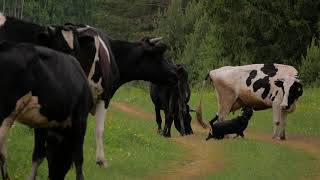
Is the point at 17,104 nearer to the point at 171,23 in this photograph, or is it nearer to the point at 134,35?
the point at 171,23

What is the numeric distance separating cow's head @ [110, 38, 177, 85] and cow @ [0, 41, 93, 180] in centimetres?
495

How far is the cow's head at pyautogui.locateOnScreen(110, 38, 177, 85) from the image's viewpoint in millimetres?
12867

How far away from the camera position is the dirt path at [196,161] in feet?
43.1

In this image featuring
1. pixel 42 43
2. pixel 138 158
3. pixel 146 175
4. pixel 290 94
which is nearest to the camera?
pixel 42 43

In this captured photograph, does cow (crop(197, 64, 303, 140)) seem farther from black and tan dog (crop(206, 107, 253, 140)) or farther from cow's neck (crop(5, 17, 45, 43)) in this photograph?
cow's neck (crop(5, 17, 45, 43))

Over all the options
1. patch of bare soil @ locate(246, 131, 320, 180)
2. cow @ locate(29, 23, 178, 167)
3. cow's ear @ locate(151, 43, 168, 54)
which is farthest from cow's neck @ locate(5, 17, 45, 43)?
patch of bare soil @ locate(246, 131, 320, 180)

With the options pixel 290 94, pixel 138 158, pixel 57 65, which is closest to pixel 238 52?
pixel 290 94

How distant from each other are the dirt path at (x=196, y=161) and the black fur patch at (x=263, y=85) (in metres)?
2.90

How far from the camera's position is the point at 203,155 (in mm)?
16391

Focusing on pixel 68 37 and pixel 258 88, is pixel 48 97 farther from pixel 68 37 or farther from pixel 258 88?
pixel 258 88

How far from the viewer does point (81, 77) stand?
757cm

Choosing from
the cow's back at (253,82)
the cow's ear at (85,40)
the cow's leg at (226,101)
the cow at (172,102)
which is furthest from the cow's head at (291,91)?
the cow's ear at (85,40)

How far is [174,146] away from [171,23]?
41.9 metres

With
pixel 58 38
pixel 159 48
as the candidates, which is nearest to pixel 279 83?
pixel 159 48
